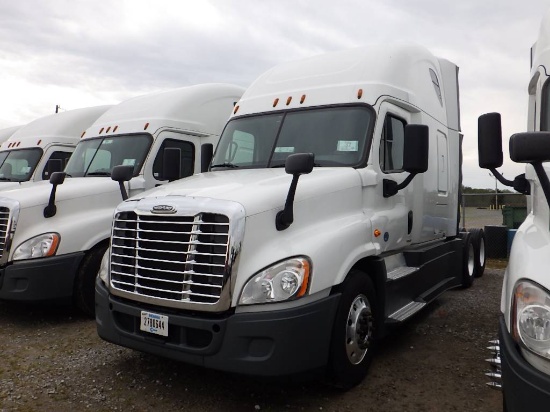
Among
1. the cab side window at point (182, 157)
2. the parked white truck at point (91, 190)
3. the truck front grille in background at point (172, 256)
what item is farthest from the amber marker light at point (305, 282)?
the cab side window at point (182, 157)

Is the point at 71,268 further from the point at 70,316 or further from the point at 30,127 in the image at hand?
the point at 30,127

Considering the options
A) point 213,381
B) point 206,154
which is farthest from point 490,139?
point 206,154

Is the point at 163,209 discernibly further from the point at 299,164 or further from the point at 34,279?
the point at 34,279

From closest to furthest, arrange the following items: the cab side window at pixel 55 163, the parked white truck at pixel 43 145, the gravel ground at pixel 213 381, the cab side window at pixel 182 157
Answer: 1. the gravel ground at pixel 213 381
2. the cab side window at pixel 182 157
3. the cab side window at pixel 55 163
4. the parked white truck at pixel 43 145

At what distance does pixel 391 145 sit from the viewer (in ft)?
16.3

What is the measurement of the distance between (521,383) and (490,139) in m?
1.82

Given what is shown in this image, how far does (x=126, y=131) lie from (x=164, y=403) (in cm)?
487

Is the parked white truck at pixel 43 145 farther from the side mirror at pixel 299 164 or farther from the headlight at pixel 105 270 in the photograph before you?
the side mirror at pixel 299 164

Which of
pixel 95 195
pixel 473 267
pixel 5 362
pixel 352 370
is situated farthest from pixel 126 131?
pixel 473 267

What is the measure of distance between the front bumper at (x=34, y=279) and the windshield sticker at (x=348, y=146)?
359 cm

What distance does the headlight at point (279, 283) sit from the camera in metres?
3.34

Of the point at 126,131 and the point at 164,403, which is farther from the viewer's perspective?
the point at 126,131

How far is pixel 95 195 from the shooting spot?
6379 mm

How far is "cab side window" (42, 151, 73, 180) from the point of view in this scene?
836 centimetres
